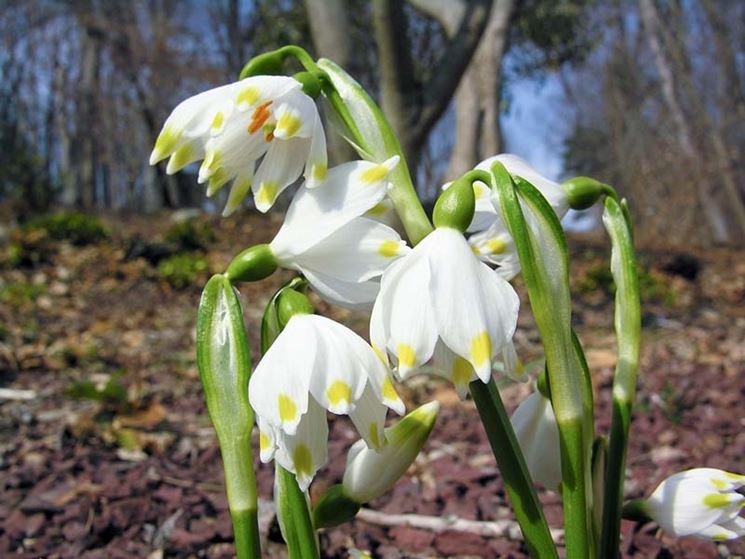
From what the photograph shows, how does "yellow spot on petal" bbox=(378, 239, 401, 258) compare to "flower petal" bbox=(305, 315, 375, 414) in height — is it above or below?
above

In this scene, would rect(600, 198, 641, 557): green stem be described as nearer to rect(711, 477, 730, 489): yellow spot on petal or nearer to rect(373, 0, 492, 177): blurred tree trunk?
rect(711, 477, 730, 489): yellow spot on petal

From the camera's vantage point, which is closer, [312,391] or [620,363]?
[312,391]

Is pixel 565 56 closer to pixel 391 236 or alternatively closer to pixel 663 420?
pixel 663 420

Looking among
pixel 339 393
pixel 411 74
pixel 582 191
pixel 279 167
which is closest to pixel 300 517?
pixel 339 393

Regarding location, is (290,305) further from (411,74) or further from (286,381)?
(411,74)

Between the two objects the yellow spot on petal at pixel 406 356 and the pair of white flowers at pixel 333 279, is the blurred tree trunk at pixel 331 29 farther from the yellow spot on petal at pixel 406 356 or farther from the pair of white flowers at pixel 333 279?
the yellow spot on petal at pixel 406 356

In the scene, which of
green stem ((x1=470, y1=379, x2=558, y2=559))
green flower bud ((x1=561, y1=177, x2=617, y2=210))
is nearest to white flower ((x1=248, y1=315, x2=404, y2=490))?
green stem ((x1=470, y1=379, x2=558, y2=559))

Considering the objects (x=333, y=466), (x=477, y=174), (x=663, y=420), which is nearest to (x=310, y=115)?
(x=477, y=174)
